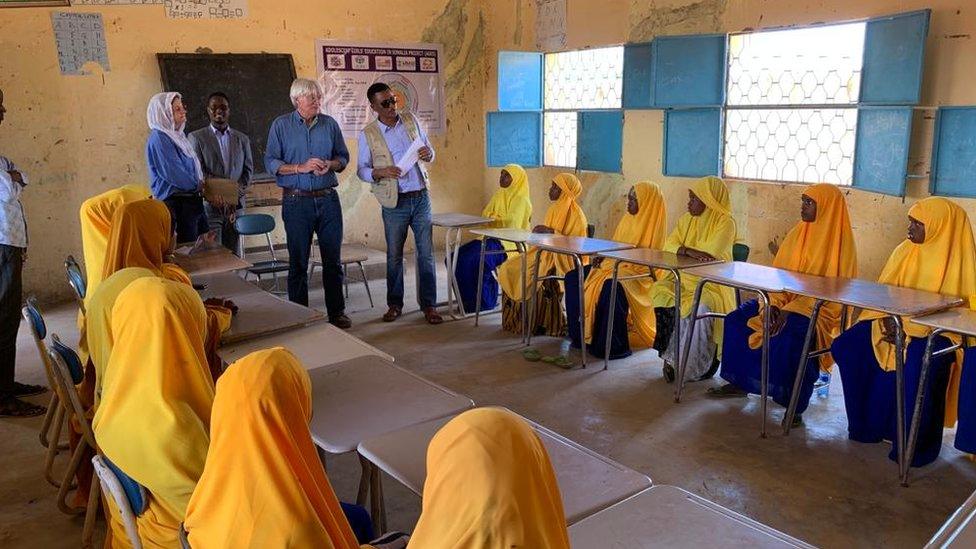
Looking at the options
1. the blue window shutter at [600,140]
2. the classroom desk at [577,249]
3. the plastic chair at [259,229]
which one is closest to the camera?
the classroom desk at [577,249]

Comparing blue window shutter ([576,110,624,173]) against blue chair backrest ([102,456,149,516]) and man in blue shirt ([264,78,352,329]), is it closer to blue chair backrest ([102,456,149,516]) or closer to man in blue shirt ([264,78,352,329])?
man in blue shirt ([264,78,352,329])

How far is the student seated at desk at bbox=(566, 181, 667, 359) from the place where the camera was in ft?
14.1

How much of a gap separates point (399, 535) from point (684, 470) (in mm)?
1720

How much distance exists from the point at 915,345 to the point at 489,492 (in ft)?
8.33

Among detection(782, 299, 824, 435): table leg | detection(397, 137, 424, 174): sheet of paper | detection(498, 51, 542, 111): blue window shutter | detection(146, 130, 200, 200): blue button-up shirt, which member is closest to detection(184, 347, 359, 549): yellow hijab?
detection(782, 299, 824, 435): table leg

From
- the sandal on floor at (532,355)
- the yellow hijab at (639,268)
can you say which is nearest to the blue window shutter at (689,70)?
the yellow hijab at (639,268)

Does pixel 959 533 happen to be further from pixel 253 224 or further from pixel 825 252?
pixel 253 224

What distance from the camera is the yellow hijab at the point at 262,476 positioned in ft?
4.13

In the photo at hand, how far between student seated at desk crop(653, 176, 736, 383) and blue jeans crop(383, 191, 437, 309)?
1.70m

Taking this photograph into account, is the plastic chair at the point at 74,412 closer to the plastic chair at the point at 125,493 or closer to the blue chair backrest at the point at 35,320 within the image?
the blue chair backrest at the point at 35,320

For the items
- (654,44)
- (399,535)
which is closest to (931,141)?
(654,44)

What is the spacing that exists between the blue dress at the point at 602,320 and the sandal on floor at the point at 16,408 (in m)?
2.92

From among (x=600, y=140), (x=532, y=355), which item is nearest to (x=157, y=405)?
(x=532, y=355)

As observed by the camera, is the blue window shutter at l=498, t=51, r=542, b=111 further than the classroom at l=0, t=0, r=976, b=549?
Yes
